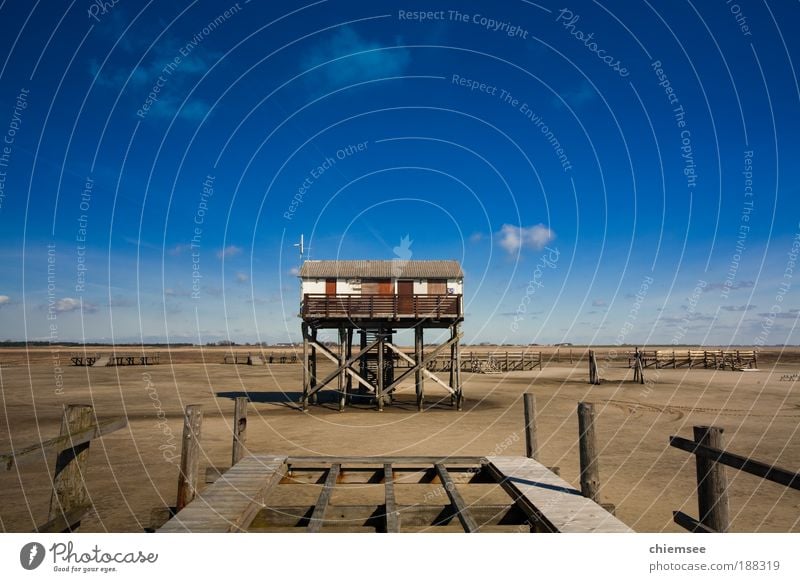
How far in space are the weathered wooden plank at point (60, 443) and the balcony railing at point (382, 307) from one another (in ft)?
61.1

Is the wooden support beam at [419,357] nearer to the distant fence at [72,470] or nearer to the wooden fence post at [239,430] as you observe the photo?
the wooden fence post at [239,430]

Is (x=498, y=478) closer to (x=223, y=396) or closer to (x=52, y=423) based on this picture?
(x=52, y=423)

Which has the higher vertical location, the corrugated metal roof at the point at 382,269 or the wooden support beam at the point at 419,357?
the corrugated metal roof at the point at 382,269

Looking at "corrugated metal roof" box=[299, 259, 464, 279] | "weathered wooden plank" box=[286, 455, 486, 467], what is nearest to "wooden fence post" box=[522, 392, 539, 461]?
"weathered wooden plank" box=[286, 455, 486, 467]

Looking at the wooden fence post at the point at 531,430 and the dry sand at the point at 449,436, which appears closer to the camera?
the dry sand at the point at 449,436

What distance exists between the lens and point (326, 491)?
8.99 meters

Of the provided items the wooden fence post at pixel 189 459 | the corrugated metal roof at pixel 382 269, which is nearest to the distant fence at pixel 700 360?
the corrugated metal roof at pixel 382 269

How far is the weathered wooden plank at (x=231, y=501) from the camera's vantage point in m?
7.05

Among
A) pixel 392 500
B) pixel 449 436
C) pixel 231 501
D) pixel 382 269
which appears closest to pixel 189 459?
pixel 231 501

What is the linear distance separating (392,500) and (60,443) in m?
5.05

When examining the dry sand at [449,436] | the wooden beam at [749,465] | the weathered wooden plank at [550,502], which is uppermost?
the wooden beam at [749,465]

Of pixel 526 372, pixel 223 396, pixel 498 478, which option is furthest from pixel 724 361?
pixel 498 478

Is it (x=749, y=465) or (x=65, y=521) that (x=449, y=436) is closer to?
(x=65, y=521)

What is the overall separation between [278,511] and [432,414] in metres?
17.7
